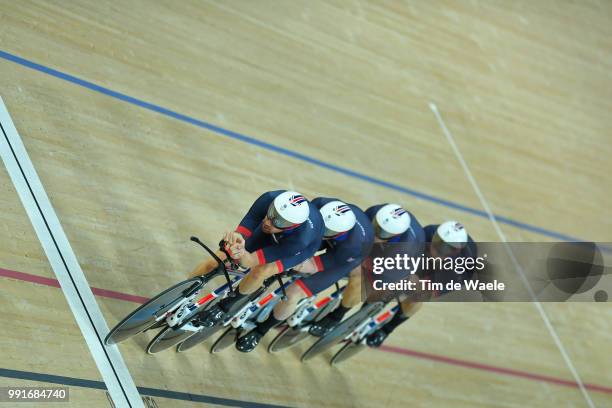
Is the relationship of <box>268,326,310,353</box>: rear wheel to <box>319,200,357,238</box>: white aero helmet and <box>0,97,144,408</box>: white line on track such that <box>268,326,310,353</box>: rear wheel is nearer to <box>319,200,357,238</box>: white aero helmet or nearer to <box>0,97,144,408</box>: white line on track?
<box>319,200,357,238</box>: white aero helmet

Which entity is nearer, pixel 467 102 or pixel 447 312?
pixel 447 312

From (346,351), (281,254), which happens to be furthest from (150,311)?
(346,351)

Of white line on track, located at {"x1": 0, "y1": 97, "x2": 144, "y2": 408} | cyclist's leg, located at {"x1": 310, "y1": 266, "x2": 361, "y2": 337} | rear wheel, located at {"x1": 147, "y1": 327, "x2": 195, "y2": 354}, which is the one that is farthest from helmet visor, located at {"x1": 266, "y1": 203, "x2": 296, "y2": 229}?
white line on track, located at {"x1": 0, "y1": 97, "x2": 144, "y2": 408}

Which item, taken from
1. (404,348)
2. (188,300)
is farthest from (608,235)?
(188,300)

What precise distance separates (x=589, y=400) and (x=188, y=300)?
12.4 feet

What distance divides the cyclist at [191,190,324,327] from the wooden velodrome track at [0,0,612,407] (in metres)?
0.56

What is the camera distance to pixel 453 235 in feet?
15.8

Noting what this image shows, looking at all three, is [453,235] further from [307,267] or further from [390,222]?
[307,267]

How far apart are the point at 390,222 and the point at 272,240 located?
2.57ft

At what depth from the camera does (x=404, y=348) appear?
5617 mm

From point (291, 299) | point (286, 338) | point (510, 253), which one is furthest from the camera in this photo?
point (510, 253)

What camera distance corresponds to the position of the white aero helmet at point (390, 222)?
4562 millimetres

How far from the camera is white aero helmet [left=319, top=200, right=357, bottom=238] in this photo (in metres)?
4.29

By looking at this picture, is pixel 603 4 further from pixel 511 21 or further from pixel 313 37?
pixel 313 37
